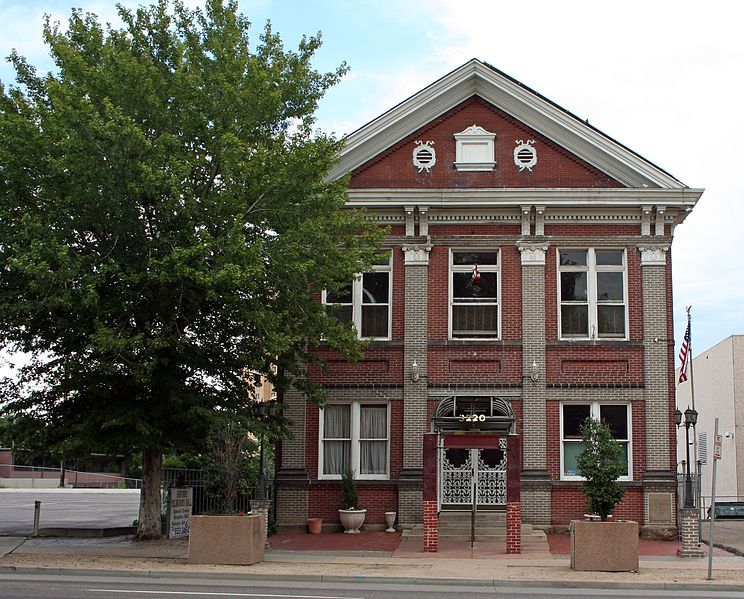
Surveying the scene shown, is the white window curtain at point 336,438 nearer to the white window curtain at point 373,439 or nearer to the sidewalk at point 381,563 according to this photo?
the white window curtain at point 373,439

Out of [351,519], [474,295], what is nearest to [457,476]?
[351,519]

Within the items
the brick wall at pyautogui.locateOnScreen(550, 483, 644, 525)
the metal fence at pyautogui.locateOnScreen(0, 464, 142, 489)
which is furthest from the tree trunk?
the metal fence at pyautogui.locateOnScreen(0, 464, 142, 489)

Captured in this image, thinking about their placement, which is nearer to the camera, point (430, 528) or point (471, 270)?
point (430, 528)

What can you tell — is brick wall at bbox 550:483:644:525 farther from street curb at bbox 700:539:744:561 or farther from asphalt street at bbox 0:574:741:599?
asphalt street at bbox 0:574:741:599

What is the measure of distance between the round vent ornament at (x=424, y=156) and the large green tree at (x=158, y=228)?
4809 millimetres

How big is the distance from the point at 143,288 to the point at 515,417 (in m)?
10.2

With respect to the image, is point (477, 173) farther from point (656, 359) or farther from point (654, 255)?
point (656, 359)

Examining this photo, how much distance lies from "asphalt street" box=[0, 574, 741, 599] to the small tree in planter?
3.16 meters

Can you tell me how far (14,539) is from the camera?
74.9 ft

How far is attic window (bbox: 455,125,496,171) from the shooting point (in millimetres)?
26484

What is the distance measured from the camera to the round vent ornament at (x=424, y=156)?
26516mm

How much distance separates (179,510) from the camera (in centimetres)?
2266

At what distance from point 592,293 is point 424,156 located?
5891 millimetres

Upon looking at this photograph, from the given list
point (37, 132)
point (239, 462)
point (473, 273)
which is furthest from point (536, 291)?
point (37, 132)
